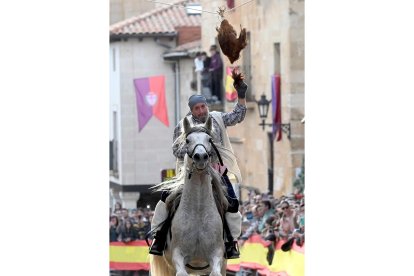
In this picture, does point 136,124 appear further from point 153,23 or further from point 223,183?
point 223,183

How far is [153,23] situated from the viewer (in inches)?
2013

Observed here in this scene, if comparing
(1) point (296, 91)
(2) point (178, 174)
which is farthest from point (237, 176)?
(1) point (296, 91)

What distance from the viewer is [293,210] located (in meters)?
25.7

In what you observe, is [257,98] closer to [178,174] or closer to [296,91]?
[296,91]

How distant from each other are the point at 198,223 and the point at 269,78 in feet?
69.1

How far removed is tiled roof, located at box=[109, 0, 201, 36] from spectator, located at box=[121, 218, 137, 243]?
61.3 feet

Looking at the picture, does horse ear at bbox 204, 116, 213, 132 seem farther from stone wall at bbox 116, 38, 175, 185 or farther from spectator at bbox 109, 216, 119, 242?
stone wall at bbox 116, 38, 175, 185

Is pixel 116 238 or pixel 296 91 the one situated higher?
pixel 296 91

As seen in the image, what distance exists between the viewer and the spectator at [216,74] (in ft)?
143

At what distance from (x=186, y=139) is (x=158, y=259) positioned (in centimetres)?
178

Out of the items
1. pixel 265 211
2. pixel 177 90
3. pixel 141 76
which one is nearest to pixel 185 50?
pixel 177 90

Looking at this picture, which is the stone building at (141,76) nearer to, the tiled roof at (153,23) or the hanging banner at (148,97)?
the tiled roof at (153,23)

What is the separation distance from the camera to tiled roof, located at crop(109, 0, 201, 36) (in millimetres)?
50625

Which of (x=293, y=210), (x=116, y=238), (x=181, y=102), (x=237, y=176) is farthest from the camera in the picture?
(x=181, y=102)
